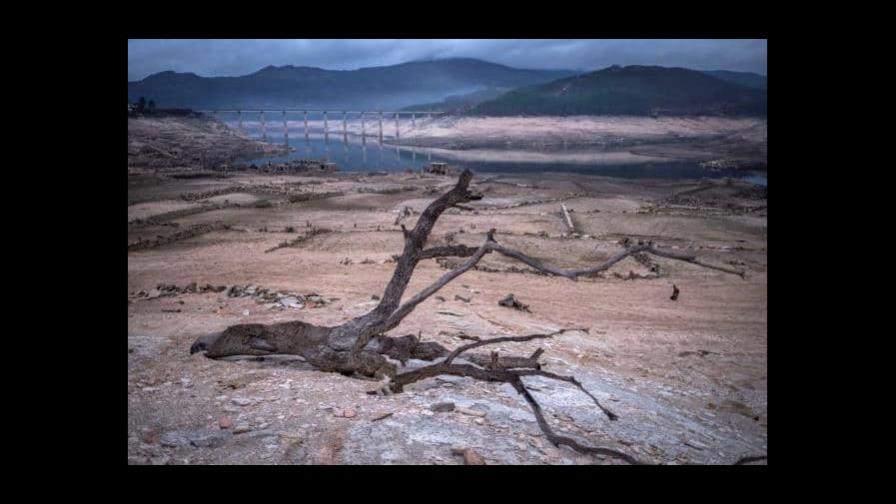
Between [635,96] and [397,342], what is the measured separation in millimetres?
129239

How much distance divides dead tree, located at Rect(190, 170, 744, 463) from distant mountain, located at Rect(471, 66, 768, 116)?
9448cm

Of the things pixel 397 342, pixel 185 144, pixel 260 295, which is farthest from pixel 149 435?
pixel 185 144

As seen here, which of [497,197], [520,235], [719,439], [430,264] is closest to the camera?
[719,439]

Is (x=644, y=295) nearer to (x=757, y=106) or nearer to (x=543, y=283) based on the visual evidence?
(x=543, y=283)

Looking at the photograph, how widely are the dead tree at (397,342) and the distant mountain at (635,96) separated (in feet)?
310

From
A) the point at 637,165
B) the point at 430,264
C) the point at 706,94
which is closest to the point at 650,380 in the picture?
the point at 430,264

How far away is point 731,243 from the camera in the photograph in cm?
1903

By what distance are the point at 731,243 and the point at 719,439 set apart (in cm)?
1589

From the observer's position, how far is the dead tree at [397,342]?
179 inches

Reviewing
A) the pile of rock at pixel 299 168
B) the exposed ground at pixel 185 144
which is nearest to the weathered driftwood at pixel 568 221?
the pile of rock at pixel 299 168

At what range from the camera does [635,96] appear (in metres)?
122

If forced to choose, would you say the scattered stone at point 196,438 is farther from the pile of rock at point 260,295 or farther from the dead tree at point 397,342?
the pile of rock at point 260,295

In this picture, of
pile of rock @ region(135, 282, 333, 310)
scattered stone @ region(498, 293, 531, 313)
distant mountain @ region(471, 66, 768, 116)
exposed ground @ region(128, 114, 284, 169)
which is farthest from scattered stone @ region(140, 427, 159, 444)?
distant mountain @ region(471, 66, 768, 116)

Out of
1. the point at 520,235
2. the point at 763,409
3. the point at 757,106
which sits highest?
the point at 757,106
